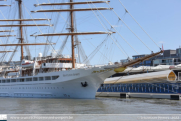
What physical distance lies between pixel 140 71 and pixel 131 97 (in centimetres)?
2080

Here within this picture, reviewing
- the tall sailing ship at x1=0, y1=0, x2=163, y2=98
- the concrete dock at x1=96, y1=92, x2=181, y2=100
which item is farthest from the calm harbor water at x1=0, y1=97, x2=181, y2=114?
the tall sailing ship at x1=0, y1=0, x2=163, y2=98

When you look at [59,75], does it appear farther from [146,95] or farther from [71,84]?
[146,95]

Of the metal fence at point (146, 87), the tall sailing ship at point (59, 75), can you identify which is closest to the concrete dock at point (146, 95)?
the metal fence at point (146, 87)

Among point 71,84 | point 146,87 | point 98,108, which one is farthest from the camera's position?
point 146,87

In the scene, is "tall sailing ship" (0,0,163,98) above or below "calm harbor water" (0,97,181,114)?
above

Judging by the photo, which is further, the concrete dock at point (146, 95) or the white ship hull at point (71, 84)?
the white ship hull at point (71, 84)

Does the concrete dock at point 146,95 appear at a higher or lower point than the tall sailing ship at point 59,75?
lower

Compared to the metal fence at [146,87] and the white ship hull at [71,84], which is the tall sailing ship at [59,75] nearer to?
the white ship hull at [71,84]

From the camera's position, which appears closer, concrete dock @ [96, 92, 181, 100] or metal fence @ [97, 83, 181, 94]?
concrete dock @ [96, 92, 181, 100]

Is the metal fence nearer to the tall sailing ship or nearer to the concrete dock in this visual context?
the concrete dock

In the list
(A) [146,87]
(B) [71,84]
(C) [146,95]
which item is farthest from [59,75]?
(A) [146,87]

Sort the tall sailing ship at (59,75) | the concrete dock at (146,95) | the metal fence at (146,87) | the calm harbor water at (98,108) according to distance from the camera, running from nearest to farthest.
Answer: the calm harbor water at (98,108)
the concrete dock at (146,95)
the tall sailing ship at (59,75)
the metal fence at (146,87)

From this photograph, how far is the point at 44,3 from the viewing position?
43.8m

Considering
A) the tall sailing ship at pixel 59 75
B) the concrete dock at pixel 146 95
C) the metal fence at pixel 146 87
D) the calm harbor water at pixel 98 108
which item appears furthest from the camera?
the metal fence at pixel 146 87
